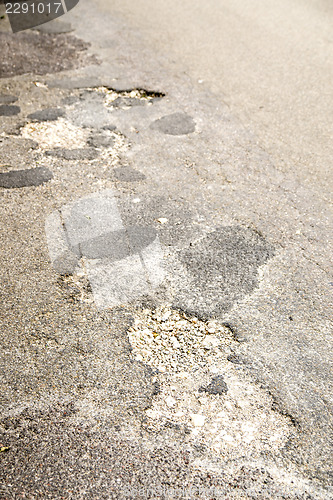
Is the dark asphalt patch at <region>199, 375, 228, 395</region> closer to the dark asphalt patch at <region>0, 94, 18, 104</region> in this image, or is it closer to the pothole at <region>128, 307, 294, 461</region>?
the pothole at <region>128, 307, 294, 461</region>

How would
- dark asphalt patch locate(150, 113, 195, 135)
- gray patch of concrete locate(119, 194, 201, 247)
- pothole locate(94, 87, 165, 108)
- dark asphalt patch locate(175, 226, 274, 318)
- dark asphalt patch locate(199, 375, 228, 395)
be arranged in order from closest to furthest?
dark asphalt patch locate(199, 375, 228, 395), dark asphalt patch locate(175, 226, 274, 318), gray patch of concrete locate(119, 194, 201, 247), dark asphalt patch locate(150, 113, 195, 135), pothole locate(94, 87, 165, 108)

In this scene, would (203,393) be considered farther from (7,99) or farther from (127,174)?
(7,99)

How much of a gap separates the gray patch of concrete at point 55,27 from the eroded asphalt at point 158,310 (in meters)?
2.56

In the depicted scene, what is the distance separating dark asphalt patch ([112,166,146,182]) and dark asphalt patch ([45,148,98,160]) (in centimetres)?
33

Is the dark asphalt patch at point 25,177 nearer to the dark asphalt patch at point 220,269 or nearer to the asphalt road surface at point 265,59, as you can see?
the dark asphalt patch at point 220,269

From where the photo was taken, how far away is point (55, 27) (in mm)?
7613

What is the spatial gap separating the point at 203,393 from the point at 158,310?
0.65 metres

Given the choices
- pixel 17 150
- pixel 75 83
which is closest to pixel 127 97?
pixel 75 83

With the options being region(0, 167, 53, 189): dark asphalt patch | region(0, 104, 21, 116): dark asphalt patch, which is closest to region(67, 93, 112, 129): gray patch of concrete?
region(0, 104, 21, 116): dark asphalt patch

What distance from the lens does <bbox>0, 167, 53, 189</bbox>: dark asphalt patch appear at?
14.5 feet

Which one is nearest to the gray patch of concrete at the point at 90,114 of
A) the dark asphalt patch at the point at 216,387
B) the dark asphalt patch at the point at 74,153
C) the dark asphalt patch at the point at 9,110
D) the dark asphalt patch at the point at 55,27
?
the dark asphalt patch at the point at 74,153

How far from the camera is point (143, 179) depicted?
4457mm

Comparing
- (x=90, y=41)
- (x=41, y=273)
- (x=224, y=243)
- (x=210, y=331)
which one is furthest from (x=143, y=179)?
(x=90, y=41)

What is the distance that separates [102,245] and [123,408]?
1383mm
